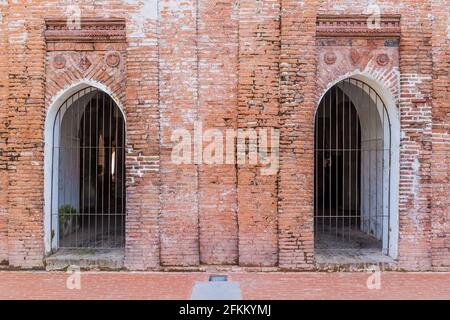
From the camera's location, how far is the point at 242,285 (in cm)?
565

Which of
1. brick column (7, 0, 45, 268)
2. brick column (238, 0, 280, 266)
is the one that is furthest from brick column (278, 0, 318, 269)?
brick column (7, 0, 45, 268)

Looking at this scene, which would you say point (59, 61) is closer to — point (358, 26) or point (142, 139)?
point (142, 139)

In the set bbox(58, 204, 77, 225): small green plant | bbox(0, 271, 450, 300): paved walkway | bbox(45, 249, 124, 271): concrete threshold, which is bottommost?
bbox(0, 271, 450, 300): paved walkway

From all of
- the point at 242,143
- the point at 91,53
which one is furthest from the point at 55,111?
the point at 242,143

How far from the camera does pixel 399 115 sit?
261 inches

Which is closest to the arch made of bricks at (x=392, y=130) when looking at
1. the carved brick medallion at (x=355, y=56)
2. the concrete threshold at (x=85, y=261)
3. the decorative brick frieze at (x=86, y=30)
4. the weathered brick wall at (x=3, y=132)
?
the carved brick medallion at (x=355, y=56)

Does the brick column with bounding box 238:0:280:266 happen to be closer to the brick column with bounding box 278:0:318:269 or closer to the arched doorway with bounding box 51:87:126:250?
the brick column with bounding box 278:0:318:269

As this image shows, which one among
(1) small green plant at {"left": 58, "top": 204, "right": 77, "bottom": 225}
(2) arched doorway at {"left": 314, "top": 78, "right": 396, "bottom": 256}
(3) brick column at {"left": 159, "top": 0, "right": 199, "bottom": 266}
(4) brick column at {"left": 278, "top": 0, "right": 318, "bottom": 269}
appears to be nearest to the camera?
(4) brick column at {"left": 278, "top": 0, "right": 318, "bottom": 269}

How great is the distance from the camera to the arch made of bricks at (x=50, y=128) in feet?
21.7

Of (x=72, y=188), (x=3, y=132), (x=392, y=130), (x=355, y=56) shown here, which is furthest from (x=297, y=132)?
(x=72, y=188)

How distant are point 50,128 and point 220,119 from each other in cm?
315

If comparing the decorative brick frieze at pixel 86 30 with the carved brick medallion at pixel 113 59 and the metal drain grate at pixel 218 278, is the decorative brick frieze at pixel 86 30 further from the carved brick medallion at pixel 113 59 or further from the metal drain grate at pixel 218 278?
the metal drain grate at pixel 218 278

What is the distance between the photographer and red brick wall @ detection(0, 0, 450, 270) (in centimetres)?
636

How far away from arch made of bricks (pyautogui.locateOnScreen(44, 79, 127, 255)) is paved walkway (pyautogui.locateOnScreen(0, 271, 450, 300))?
87 centimetres
